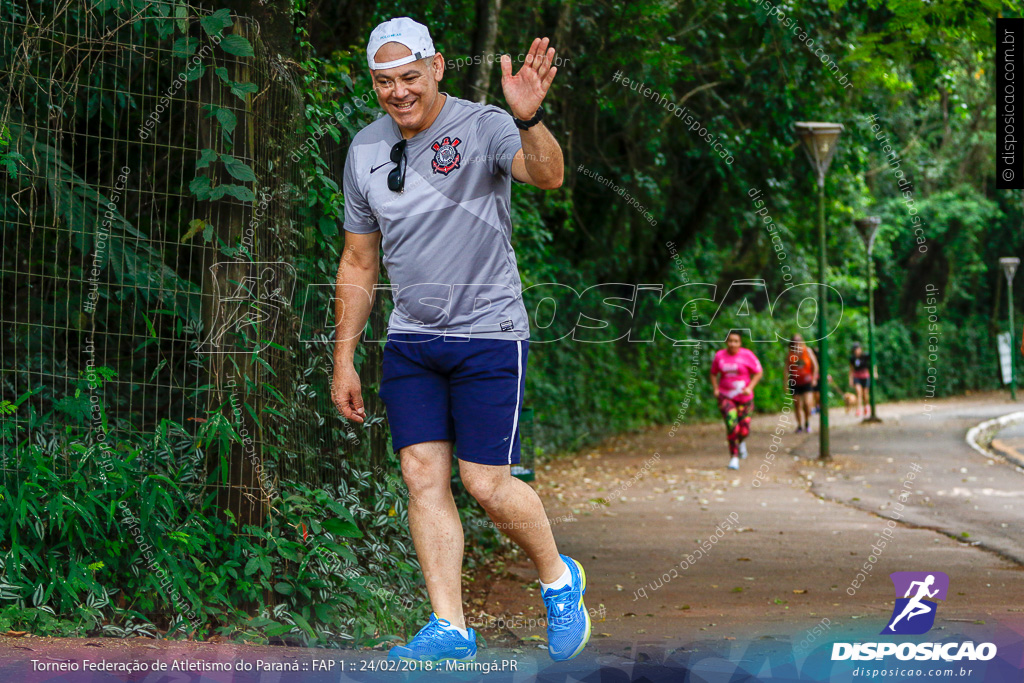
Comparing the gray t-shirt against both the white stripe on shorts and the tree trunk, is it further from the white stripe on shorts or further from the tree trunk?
the tree trunk

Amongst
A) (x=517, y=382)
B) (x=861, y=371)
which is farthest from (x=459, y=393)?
(x=861, y=371)

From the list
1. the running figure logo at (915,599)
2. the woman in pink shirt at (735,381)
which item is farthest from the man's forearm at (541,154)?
the woman in pink shirt at (735,381)

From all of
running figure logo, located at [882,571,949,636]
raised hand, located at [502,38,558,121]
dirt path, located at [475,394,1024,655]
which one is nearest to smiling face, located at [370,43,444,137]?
raised hand, located at [502,38,558,121]

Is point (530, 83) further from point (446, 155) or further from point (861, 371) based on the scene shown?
point (861, 371)

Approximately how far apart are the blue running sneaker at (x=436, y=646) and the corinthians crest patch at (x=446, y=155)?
4.87 ft

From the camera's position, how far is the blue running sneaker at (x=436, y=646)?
3461 millimetres

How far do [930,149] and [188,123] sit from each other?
105ft

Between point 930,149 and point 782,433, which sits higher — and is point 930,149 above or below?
above

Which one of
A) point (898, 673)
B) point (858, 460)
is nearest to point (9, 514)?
point (898, 673)

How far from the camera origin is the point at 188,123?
4.76m

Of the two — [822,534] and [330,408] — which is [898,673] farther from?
[822,534]

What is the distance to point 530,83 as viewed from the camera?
10.8ft

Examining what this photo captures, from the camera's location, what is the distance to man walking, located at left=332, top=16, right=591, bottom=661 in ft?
11.6

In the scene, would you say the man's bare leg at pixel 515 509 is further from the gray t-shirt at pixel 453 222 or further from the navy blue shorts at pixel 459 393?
the gray t-shirt at pixel 453 222
